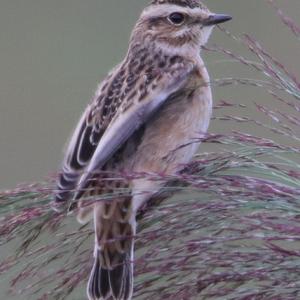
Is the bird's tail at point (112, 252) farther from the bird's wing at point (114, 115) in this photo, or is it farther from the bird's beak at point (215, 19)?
the bird's beak at point (215, 19)

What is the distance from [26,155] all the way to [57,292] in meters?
3.33

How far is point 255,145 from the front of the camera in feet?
9.03

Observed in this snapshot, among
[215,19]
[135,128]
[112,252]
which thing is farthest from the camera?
[215,19]

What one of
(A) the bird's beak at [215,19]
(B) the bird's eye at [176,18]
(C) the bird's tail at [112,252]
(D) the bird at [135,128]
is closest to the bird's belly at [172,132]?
(D) the bird at [135,128]

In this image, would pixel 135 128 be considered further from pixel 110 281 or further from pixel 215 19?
pixel 215 19

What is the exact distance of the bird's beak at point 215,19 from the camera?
159 inches

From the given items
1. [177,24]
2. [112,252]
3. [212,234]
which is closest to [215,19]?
[177,24]

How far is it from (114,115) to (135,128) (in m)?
0.10

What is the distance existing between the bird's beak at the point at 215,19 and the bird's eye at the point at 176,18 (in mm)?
113

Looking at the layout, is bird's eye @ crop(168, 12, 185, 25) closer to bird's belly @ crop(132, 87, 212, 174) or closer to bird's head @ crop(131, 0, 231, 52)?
bird's head @ crop(131, 0, 231, 52)

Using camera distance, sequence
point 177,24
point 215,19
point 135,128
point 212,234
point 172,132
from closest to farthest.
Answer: point 212,234 → point 135,128 → point 172,132 → point 215,19 → point 177,24

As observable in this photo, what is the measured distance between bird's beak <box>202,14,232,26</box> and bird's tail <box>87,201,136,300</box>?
2.87 feet

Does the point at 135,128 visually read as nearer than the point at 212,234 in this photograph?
No

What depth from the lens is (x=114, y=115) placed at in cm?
357
